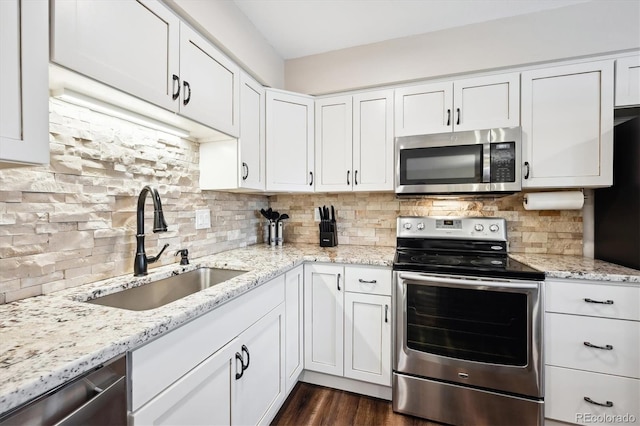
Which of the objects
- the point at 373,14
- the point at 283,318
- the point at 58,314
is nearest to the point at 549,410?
the point at 283,318

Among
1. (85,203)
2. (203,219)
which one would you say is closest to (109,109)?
(85,203)

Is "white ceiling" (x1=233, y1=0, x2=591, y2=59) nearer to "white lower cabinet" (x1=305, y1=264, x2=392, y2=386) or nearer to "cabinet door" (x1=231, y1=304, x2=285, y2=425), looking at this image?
"white lower cabinet" (x1=305, y1=264, x2=392, y2=386)

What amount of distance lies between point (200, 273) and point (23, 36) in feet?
4.05

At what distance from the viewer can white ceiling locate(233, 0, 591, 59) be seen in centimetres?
179

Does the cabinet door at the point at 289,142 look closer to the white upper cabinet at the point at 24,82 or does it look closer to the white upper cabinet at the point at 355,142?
the white upper cabinet at the point at 355,142

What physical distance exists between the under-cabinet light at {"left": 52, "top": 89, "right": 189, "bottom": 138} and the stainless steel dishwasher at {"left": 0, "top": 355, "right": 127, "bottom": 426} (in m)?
0.99

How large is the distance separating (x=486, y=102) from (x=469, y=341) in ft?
5.12

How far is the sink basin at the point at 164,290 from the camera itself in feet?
4.06

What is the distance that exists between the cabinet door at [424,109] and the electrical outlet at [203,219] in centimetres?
149

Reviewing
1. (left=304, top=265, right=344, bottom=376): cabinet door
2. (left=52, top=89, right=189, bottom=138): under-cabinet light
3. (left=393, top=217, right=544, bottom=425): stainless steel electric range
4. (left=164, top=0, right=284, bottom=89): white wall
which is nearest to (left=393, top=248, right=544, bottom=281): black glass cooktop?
(left=393, top=217, right=544, bottom=425): stainless steel electric range

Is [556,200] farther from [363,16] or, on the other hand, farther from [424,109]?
[363,16]

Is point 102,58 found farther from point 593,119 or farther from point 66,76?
point 593,119

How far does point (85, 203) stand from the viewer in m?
1.23

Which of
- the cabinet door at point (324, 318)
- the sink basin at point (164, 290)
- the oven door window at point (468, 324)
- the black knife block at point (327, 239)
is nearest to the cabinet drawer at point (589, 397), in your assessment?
the oven door window at point (468, 324)
